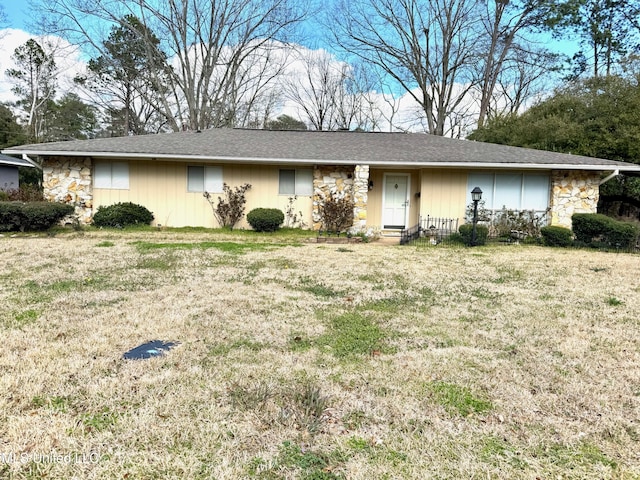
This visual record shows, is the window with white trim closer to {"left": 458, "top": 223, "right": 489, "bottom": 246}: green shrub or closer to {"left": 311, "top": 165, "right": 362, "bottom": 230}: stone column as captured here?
{"left": 458, "top": 223, "right": 489, "bottom": 246}: green shrub

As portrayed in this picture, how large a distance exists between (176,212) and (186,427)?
11236 millimetres

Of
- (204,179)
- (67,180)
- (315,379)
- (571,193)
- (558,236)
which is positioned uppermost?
(204,179)

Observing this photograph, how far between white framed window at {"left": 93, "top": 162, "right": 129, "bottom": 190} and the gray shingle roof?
68cm

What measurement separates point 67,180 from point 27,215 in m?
2.07

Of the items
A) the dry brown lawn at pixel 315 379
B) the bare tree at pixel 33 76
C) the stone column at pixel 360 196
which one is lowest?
the dry brown lawn at pixel 315 379

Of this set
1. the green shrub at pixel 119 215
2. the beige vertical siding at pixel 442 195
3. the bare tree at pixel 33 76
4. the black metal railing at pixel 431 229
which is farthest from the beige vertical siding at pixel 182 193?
the bare tree at pixel 33 76

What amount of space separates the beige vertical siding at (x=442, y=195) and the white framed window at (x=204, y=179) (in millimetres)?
6735

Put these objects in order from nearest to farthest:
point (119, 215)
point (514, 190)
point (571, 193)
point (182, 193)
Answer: point (119, 215) → point (571, 193) → point (514, 190) → point (182, 193)

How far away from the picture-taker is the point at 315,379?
8.96 ft

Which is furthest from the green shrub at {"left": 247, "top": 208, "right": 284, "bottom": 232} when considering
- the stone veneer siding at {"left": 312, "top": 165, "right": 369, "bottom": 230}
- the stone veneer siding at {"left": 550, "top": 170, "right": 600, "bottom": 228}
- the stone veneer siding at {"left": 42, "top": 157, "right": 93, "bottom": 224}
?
the stone veneer siding at {"left": 550, "top": 170, "right": 600, "bottom": 228}

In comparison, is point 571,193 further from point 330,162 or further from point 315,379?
point 315,379

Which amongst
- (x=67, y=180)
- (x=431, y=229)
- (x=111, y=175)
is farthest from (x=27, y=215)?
(x=431, y=229)

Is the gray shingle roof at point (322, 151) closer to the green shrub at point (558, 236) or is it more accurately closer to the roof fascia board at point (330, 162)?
the roof fascia board at point (330, 162)

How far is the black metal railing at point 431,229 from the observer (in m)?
11.5
